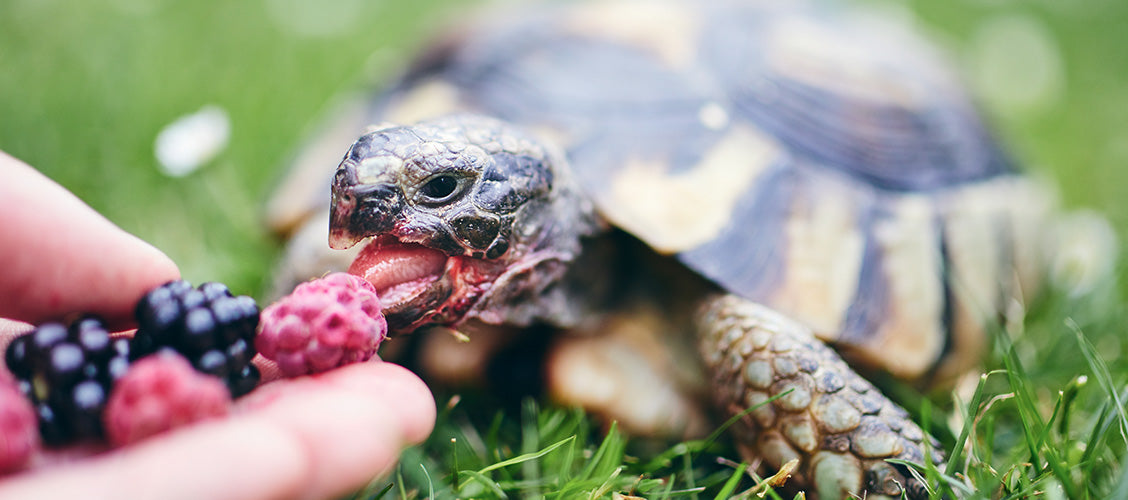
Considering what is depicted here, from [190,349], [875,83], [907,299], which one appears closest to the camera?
[190,349]

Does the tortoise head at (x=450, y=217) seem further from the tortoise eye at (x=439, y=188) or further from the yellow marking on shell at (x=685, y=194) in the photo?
the yellow marking on shell at (x=685, y=194)

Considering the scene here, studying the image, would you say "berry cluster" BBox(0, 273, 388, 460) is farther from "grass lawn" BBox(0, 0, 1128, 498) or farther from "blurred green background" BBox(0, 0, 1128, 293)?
"blurred green background" BBox(0, 0, 1128, 293)

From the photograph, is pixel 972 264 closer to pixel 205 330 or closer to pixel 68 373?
pixel 205 330

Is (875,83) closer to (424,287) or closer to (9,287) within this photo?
(424,287)

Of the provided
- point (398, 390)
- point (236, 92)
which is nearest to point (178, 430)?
point (398, 390)

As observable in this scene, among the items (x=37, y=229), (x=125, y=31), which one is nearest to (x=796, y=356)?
(x=37, y=229)

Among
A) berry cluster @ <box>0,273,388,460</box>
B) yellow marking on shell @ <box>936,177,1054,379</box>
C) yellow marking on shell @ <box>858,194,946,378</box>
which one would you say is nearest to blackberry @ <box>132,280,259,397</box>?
berry cluster @ <box>0,273,388,460</box>
